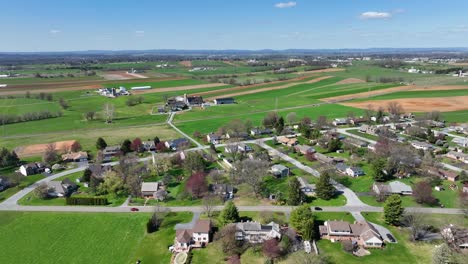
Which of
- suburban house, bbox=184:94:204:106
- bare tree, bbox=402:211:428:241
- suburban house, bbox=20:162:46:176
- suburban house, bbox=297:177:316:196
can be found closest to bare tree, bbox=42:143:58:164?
suburban house, bbox=20:162:46:176

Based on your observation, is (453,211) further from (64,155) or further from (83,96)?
(83,96)

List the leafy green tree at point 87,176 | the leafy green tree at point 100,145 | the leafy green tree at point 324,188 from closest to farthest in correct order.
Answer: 1. the leafy green tree at point 324,188
2. the leafy green tree at point 87,176
3. the leafy green tree at point 100,145

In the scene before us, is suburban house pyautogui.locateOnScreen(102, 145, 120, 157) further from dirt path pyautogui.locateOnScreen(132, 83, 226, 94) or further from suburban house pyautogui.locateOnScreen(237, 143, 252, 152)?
dirt path pyautogui.locateOnScreen(132, 83, 226, 94)

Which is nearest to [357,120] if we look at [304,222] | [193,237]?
[304,222]

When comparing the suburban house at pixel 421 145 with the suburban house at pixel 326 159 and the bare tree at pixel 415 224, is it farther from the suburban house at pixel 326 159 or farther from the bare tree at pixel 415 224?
the bare tree at pixel 415 224

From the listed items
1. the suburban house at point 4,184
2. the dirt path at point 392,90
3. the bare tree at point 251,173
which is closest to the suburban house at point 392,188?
the bare tree at point 251,173

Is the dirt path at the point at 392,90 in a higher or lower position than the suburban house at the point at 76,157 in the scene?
higher

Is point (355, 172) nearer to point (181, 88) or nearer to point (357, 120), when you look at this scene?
point (357, 120)
